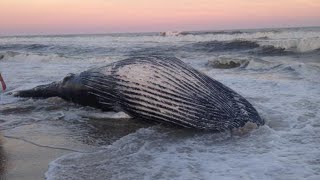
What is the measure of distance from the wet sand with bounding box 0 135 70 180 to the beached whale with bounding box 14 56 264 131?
127 centimetres

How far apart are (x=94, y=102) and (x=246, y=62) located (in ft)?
32.8

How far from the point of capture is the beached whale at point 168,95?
486cm

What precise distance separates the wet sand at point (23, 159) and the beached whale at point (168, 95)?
4.17ft

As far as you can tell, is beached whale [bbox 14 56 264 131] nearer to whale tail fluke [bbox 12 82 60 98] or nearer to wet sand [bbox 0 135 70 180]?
whale tail fluke [bbox 12 82 60 98]

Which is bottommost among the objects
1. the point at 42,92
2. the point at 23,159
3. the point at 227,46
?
the point at 23,159

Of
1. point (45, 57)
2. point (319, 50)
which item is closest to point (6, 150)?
point (45, 57)

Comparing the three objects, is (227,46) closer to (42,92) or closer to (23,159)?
(42,92)

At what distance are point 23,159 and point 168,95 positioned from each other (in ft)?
6.02

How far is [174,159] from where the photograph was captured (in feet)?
13.3

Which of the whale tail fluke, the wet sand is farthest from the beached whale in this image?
the wet sand

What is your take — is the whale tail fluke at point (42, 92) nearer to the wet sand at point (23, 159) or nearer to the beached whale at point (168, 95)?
the beached whale at point (168, 95)

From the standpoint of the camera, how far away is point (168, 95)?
5020 mm

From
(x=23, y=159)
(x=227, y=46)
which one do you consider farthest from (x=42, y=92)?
(x=227, y=46)

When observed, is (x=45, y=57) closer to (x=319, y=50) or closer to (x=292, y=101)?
(x=319, y=50)
